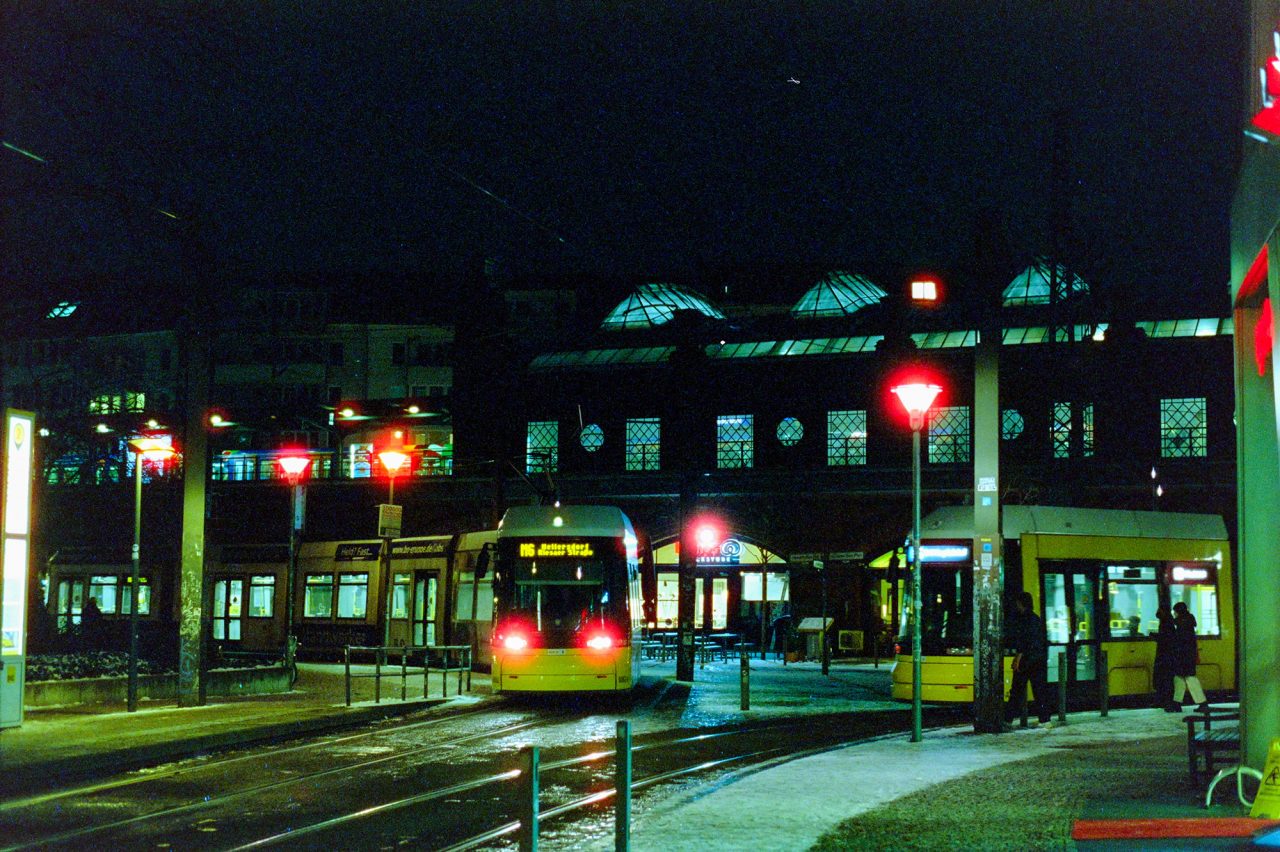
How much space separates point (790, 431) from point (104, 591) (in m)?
24.6

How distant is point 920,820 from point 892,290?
53869 millimetres

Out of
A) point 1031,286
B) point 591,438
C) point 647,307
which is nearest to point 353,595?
point 591,438

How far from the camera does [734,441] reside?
53.4 m

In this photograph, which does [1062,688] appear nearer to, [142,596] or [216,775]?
[216,775]

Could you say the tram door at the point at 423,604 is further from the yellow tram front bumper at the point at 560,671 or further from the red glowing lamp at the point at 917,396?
the red glowing lamp at the point at 917,396

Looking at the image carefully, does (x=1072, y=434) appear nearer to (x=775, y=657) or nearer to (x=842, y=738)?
(x=775, y=657)

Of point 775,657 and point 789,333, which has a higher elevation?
point 789,333

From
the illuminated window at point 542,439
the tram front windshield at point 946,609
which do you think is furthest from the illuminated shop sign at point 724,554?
the tram front windshield at point 946,609

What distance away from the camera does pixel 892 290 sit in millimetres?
63875

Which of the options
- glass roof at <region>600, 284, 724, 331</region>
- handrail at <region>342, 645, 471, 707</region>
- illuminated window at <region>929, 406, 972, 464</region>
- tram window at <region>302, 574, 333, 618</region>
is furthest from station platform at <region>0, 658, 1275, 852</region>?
glass roof at <region>600, 284, 724, 331</region>

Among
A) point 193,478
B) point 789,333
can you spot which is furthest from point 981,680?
point 789,333

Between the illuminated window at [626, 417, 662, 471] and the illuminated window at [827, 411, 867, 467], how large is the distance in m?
6.51

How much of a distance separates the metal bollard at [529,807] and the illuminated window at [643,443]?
46.3m

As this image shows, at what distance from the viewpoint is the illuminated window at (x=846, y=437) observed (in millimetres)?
51375
